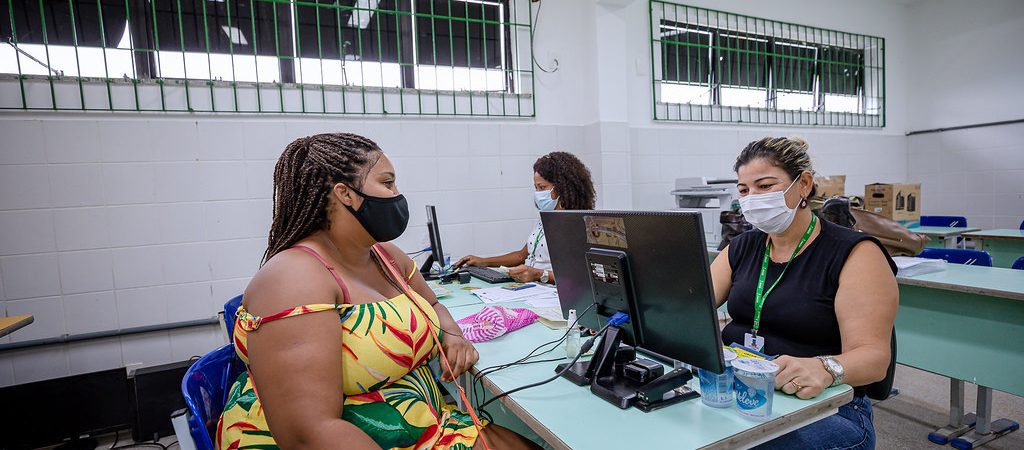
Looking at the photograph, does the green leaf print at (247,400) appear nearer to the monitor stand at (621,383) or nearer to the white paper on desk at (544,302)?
the monitor stand at (621,383)

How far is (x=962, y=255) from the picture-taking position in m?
2.70

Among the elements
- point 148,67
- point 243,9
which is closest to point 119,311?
point 148,67

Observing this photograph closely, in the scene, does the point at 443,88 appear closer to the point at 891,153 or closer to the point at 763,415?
the point at 763,415

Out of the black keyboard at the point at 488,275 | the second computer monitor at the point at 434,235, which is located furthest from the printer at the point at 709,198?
the second computer monitor at the point at 434,235

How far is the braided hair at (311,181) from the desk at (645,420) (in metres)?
0.60

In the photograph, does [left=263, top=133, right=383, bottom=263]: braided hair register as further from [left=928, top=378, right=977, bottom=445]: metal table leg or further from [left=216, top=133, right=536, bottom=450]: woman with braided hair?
[left=928, top=378, right=977, bottom=445]: metal table leg

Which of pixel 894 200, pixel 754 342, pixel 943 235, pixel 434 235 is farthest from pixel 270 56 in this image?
pixel 943 235

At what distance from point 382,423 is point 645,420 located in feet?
1.82

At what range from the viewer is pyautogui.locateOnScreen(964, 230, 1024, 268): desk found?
3.49m

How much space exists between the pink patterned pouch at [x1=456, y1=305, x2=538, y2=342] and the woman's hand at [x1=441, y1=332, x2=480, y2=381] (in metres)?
0.16

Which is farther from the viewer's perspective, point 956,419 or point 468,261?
point 468,261

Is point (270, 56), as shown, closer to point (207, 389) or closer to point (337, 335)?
point (207, 389)

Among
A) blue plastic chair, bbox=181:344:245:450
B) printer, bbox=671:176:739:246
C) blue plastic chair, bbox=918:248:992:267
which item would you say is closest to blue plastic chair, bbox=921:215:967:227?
blue plastic chair, bbox=918:248:992:267

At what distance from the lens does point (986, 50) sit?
4.82m
